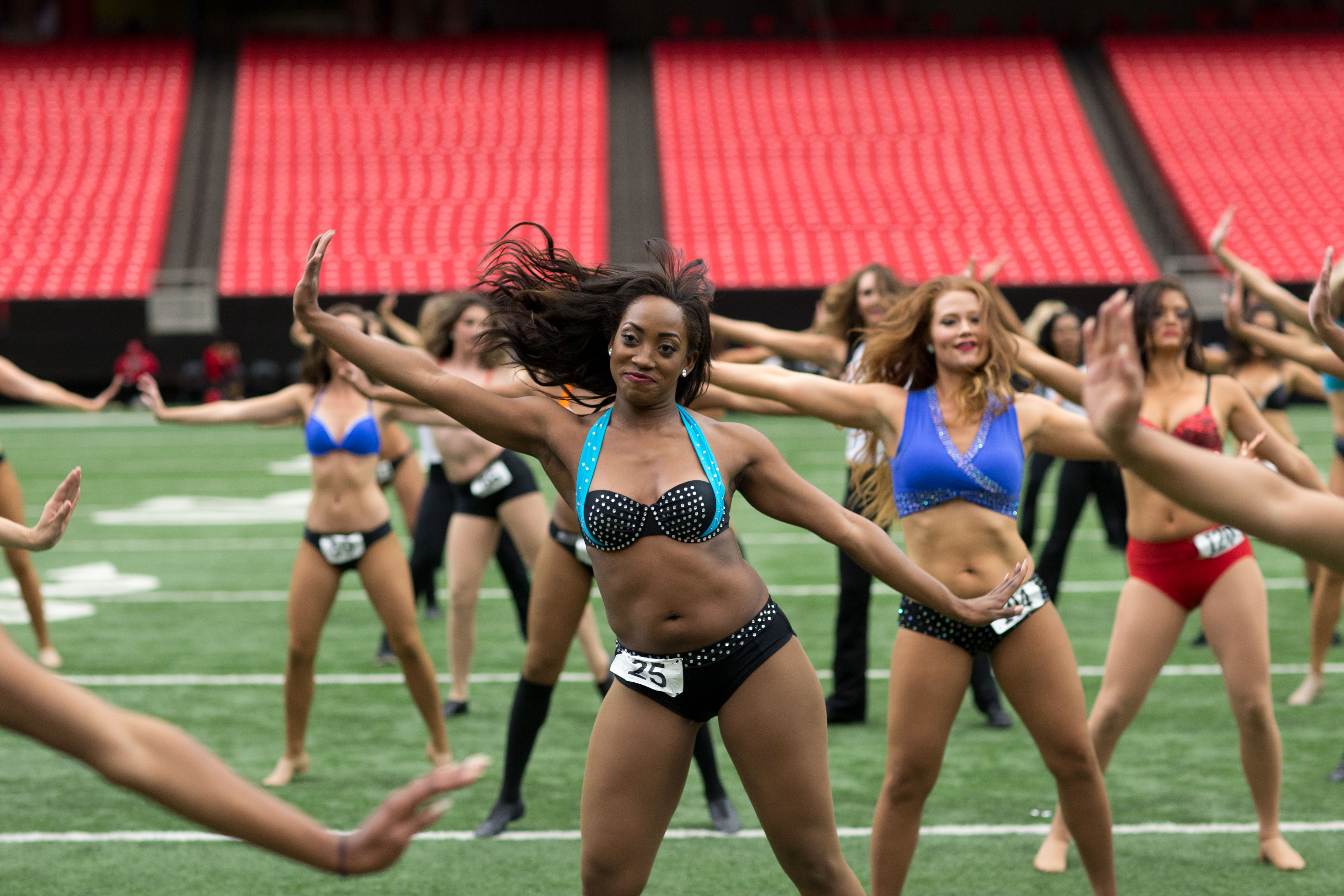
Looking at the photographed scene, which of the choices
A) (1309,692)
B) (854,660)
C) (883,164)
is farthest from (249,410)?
(883,164)

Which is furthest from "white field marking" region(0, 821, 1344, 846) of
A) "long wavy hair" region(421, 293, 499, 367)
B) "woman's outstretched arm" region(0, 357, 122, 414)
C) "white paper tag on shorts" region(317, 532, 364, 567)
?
"woman's outstretched arm" region(0, 357, 122, 414)

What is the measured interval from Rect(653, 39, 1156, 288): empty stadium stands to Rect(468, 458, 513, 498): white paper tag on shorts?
18870mm

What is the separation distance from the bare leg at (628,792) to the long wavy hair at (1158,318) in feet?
9.12

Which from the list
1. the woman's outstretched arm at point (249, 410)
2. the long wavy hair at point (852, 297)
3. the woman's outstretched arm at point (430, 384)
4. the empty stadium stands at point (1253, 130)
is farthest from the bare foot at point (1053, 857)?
the empty stadium stands at point (1253, 130)

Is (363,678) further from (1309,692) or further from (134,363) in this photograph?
(134,363)

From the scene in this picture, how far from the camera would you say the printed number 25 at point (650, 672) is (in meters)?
3.32

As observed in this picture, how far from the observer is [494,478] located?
695 cm

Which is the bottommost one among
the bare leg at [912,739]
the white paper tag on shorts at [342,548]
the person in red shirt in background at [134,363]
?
the bare leg at [912,739]

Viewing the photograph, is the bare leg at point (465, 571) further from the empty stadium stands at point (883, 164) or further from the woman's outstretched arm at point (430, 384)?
the empty stadium stands at point (883, 164)

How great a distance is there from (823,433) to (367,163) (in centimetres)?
1405

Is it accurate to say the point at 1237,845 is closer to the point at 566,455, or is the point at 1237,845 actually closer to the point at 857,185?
the point at 566,455

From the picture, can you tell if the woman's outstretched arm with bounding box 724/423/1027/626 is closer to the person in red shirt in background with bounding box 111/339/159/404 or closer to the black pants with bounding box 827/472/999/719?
the black pants with bounding box 827/472/999/719

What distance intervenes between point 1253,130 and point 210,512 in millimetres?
25583

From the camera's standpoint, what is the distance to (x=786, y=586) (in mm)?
10477
